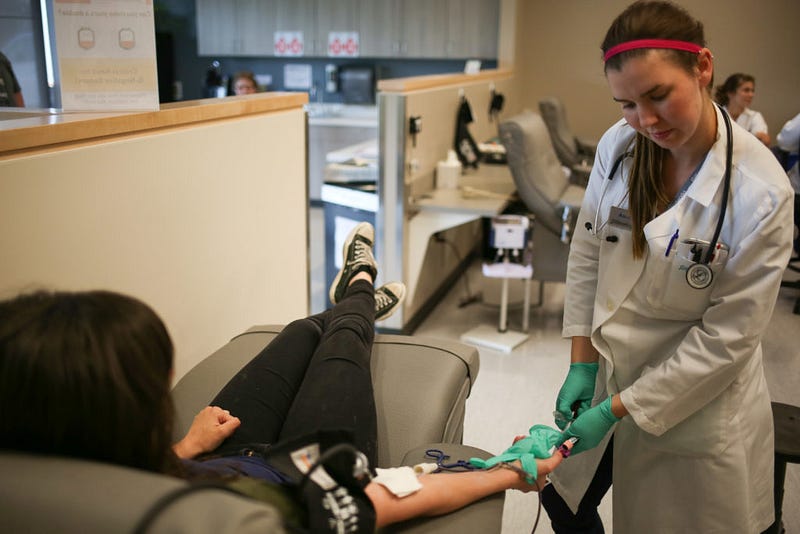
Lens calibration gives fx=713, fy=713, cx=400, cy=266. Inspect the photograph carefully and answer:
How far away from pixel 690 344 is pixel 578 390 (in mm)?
295

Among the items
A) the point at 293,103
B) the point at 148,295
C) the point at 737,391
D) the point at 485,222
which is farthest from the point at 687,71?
the point at 485,222

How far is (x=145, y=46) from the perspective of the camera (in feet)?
5.11

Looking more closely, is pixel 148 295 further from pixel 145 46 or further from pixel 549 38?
pixel 549 38

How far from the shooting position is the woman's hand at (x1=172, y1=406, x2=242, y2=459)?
1.34m

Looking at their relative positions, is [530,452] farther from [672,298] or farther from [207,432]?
[207,432]

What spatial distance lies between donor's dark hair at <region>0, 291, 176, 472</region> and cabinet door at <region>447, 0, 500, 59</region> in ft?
19.6

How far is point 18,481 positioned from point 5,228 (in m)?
0.68

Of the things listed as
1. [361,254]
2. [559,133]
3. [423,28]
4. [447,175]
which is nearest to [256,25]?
[423,28]

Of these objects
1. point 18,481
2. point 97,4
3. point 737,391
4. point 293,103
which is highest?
point 97,4

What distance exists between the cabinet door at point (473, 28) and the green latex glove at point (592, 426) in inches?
218

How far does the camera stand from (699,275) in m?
1.20

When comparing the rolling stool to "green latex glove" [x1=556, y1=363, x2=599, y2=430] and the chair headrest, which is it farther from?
the chair headrest

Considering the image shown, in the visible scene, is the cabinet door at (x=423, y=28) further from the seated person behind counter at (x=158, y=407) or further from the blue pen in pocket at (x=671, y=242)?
the blue pen in pocket at (x=671, y=242)

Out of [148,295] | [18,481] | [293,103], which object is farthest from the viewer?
[293,103]
